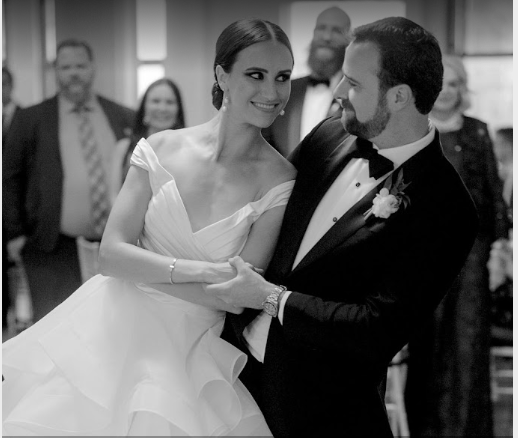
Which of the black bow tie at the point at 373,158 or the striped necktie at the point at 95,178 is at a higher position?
the black bow tie at the point at 373,158

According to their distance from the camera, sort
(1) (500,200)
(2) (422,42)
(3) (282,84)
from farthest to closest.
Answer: (1) (500,200), (3) (282,84), (2) (422,42)

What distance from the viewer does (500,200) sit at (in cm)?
451

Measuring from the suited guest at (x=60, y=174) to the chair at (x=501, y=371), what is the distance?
216 cm

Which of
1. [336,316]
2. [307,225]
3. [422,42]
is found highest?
[422,42]

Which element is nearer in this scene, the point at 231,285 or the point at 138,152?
the point at 231,285

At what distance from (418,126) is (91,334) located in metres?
1.06

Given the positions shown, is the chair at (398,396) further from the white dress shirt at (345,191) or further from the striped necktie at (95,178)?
Answer: the white dress shirt at (345,191)

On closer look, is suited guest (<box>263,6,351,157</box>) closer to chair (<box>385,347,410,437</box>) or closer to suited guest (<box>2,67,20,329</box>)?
chair (<box>385,347,410,437</box>)

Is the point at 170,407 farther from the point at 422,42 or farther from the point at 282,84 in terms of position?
the point at 422,42

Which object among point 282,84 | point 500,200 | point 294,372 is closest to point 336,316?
point 294,372

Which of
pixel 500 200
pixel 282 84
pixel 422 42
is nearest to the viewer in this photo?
pixel 422 42

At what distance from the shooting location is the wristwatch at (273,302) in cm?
238

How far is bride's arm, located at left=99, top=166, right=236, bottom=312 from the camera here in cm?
242

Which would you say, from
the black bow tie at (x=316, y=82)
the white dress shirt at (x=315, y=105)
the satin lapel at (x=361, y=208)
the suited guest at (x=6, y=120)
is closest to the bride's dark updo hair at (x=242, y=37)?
the satin lapel at (x=361, y=208)
